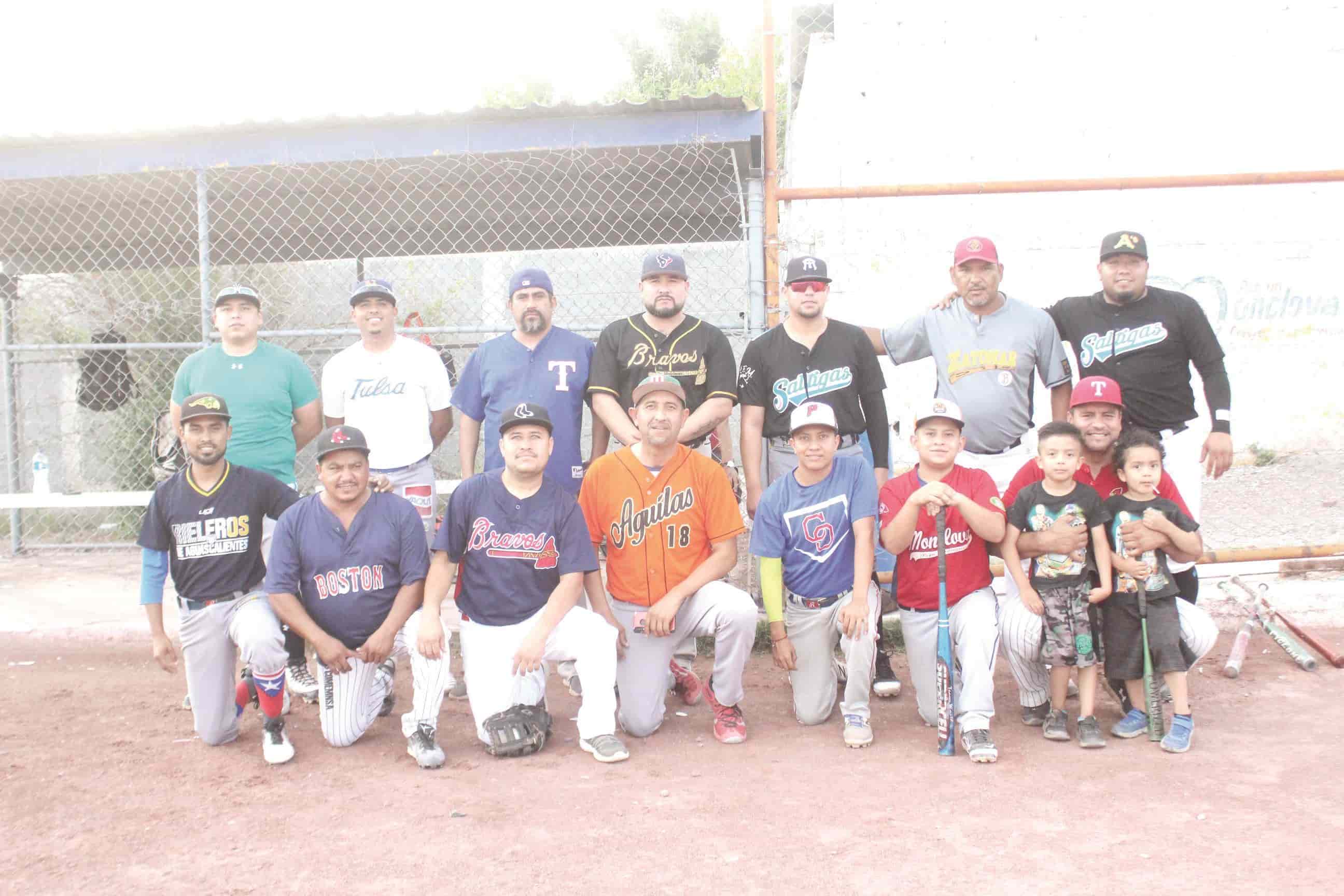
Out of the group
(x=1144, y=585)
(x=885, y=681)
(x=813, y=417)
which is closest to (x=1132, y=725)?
(x=1144, y=585)

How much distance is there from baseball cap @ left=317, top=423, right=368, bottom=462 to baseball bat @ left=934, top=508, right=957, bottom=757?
215cm

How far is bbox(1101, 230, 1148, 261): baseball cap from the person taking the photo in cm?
408

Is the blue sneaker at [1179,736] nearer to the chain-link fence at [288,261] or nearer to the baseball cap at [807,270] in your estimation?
the baseball cap at [807,270]

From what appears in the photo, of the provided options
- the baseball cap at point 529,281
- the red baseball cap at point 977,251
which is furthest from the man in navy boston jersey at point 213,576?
the red baseball cap at point 977,251

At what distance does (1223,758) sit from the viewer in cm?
342

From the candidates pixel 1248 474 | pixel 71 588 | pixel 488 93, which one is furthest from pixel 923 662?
pixel 488 93

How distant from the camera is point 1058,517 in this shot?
12.3 ft

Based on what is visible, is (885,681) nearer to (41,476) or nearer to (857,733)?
(857,733)

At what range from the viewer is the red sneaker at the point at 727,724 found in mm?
3795

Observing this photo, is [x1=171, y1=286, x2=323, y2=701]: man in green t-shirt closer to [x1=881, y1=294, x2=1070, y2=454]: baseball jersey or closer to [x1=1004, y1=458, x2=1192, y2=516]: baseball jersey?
[x1=881, y1=294, x2=1070, y2=454]: baseball jersey

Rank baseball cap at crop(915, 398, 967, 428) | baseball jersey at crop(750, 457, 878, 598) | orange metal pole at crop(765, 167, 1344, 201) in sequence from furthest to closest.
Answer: orange metal pole at crop(765, 167, 1344, 201) < baseball jersey at crop(750, 457, 878, 598) < baseball cap at crop(915, 398, 967, 428)

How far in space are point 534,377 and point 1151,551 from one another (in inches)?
100

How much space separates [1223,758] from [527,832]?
230cm

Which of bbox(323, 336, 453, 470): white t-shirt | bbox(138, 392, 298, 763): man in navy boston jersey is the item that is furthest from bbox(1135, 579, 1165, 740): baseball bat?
bbox(138, 392, 298, 763): man in navy boston jersey
